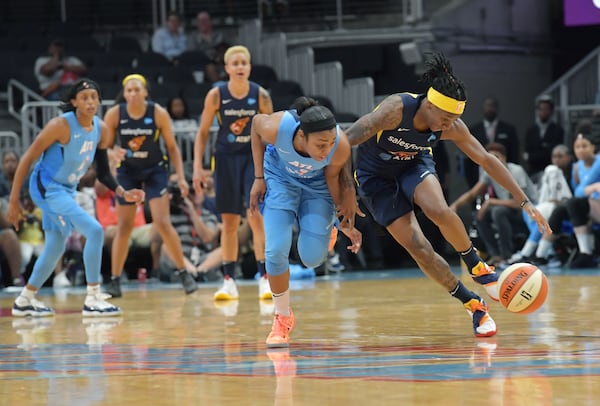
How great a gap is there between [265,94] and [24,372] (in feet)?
16.8

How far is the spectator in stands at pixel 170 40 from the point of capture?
18.0 m

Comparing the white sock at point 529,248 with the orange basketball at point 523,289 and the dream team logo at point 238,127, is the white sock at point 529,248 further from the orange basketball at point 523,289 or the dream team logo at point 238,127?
the orange basketball at point 523,289

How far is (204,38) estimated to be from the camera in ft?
60.9

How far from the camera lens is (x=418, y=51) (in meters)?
17.2

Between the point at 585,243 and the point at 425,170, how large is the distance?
6.71m

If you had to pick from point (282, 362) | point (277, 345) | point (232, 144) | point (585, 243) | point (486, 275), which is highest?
point (232, 144)

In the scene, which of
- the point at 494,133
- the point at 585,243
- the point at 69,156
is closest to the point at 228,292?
the point at 69,156

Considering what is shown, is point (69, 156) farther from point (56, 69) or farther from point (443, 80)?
point (56, 69)

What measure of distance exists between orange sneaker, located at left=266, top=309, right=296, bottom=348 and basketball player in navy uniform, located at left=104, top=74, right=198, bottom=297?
13.7ft

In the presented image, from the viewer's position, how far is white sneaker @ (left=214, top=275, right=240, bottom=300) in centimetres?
1024

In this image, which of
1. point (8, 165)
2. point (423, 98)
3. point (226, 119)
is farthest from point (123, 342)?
point (8, 165)

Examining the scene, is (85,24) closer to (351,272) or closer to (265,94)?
(351,272)

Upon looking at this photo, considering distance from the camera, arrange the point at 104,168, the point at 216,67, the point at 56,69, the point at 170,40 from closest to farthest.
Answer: the point at 104,168 → the point at 56,69 → the point at 216,67 → the point at 170,40

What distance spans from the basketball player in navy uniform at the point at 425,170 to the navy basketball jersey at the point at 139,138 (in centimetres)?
369
